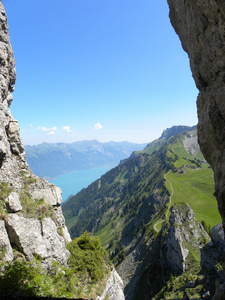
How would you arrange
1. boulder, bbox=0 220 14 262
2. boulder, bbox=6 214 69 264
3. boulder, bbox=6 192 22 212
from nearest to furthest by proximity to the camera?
boulder, bbox=0 220 14 262 < boulder, bbox=6 214 69 264 < boulder, bbox=6 192 22 212

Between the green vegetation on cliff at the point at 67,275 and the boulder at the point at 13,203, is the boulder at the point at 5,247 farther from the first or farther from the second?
the boulder at the point at 13,203

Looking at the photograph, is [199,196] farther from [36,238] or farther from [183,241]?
[36,238]

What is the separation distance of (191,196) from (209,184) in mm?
23577

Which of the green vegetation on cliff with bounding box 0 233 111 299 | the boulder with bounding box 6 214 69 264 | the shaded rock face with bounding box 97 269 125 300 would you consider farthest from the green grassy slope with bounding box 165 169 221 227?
the boulder with bounding box 6 214 69 264

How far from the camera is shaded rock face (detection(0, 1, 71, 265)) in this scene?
14719mm

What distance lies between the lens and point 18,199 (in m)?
16.8

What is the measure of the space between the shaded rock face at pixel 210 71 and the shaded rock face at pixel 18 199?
15.2 meters

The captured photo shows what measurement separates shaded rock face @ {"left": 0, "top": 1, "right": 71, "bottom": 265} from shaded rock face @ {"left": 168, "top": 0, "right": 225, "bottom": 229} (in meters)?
15.2

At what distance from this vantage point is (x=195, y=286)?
2908 cm

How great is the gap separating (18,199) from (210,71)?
1912 cm

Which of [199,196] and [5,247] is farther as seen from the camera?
[199,196]

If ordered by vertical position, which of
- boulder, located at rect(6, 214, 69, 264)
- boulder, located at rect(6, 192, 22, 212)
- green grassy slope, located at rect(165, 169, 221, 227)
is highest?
boulder, located at rect(6, 192, 22, 212)

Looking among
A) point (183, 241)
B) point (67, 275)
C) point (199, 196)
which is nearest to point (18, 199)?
point (67, 275)

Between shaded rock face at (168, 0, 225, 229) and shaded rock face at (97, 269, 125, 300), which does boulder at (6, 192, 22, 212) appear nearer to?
shaded rock face at (97, 269, 125, 300)
